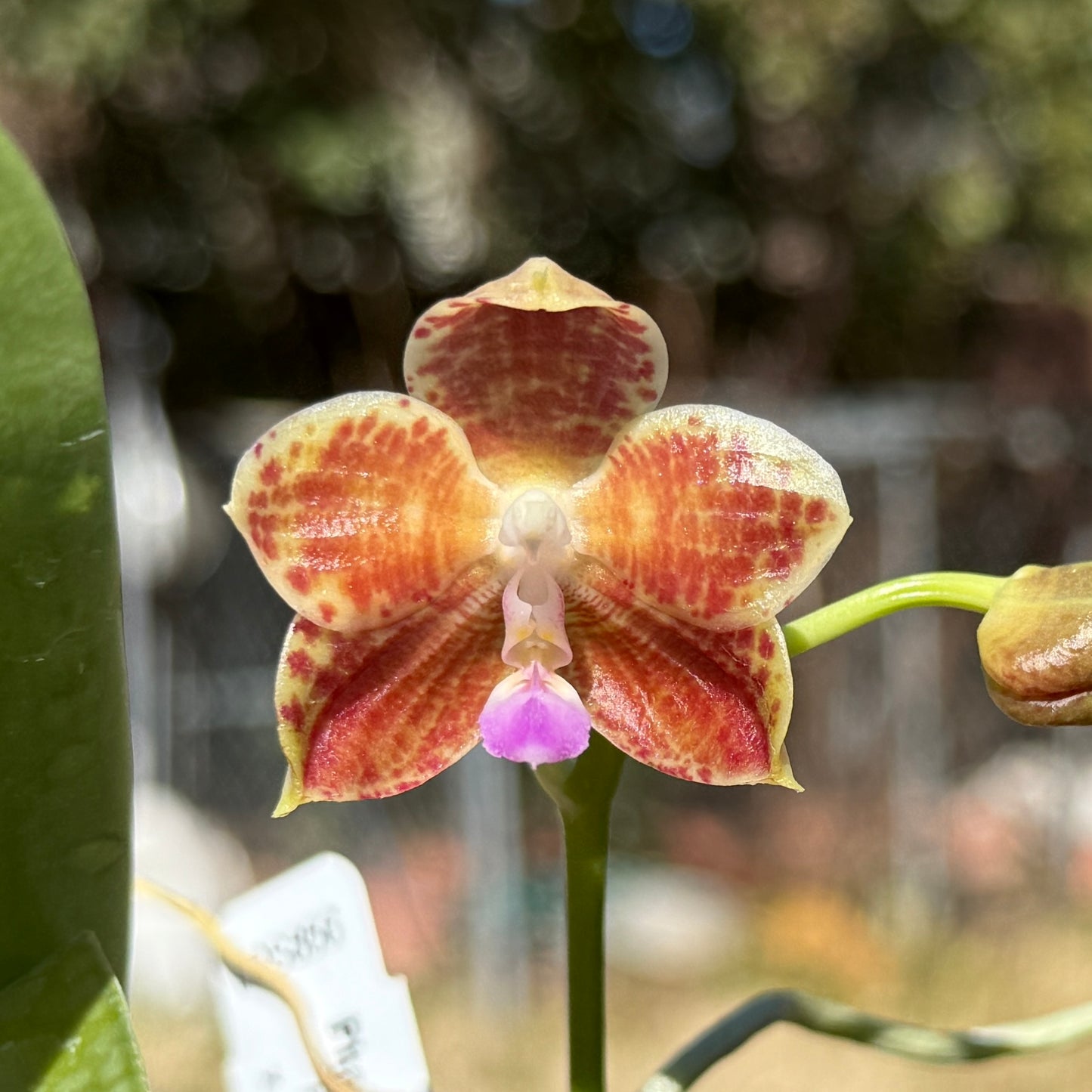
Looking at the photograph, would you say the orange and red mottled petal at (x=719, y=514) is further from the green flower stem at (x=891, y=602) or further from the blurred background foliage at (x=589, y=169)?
the blurred background foliage at (x=589, y=169)

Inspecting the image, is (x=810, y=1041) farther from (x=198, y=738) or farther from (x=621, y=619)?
(x=621, y=619)

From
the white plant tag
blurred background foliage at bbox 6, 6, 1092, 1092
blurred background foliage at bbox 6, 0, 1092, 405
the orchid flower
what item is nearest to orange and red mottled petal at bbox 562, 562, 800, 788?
the orchid flower

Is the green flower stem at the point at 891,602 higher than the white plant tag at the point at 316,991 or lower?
higher

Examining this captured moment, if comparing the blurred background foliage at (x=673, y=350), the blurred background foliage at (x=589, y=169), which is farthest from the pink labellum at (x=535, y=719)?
the blurred background foliage at (x=589, y=169)

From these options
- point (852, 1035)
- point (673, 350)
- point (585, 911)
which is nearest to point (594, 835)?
point (585, 911)

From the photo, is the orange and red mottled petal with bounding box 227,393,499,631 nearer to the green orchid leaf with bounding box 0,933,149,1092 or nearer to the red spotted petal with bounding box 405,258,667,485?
the red spotted petal with bounding box 405,258,667,485

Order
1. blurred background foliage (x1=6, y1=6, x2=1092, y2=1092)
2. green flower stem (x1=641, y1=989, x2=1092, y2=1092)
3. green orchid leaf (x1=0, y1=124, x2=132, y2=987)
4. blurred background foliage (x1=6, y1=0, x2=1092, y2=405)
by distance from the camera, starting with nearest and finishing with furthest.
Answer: green orchid leaf (x1=0, y1=124, x2=132, y2=987) → green flower stem (x1=641, y1=989, x2=1092, y2=1092) → blurred background foliage (x1=6, y1=6, x2=1092, y2=1092) → blurred background foliage (x1=6, y1=0, x2=1092, y2=405)
